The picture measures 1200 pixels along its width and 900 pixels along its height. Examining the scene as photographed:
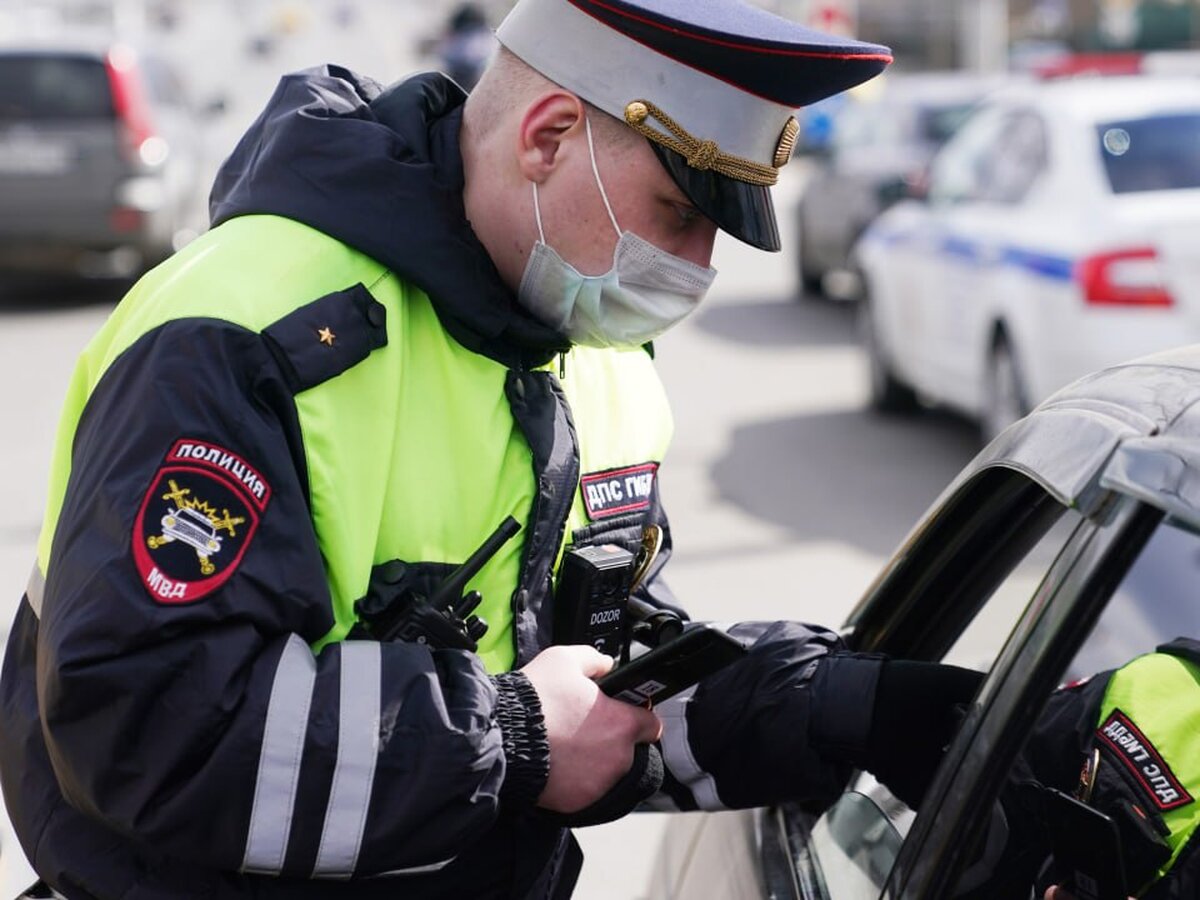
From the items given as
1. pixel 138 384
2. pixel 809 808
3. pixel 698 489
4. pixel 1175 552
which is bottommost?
pixel 698 489

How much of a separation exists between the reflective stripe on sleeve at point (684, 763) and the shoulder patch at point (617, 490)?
241mm

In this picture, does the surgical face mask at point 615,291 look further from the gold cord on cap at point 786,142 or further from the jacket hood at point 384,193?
the gold cord on cap at point 786,142

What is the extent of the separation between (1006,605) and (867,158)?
10.0 m

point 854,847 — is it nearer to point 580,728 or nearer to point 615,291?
point 580,728

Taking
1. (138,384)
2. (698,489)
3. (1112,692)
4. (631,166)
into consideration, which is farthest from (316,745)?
(698,489)

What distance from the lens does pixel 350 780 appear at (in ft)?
5.66

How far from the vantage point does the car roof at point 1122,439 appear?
156cm

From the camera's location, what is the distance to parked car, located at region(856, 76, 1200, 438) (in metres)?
6.36

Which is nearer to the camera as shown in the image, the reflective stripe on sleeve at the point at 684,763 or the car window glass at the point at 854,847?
the car window glass at the point at 854,847

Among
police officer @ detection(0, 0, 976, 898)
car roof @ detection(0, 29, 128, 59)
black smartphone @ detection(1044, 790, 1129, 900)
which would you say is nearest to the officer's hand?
police officer @ detection(0, 0, 976, 898)

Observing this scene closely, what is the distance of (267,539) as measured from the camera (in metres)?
1.74

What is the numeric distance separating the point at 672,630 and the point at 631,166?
525mm

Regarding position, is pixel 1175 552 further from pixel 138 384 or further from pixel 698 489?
pixel 698 489

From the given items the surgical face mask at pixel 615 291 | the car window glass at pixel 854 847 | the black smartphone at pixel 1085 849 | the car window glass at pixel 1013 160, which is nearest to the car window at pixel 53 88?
the car window glass at pixel 1013 160
